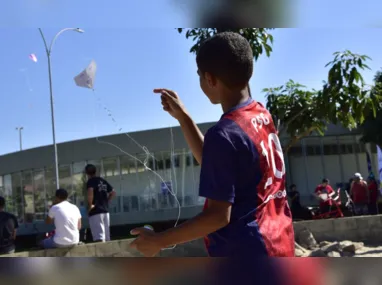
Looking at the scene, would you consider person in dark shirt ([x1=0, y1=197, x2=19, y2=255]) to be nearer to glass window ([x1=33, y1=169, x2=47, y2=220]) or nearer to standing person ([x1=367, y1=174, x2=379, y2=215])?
standing person ([x1=367, y1=174, x2=379, y2=215])

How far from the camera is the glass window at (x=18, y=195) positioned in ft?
93.7

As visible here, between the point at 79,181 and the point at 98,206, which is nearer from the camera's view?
the point at 98,206

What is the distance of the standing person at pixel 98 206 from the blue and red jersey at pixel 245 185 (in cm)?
709

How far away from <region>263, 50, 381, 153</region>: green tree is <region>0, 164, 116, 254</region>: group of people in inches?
141

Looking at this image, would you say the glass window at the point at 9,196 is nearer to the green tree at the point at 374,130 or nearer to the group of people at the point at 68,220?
the green tree at the point at 374,130

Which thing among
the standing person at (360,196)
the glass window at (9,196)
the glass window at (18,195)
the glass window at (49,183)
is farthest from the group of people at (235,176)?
the glass window at (9,196)

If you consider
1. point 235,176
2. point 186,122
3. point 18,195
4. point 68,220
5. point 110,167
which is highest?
point 110,167

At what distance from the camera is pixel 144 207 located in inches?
954

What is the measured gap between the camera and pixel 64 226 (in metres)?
7.68

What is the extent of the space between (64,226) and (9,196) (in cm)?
2395

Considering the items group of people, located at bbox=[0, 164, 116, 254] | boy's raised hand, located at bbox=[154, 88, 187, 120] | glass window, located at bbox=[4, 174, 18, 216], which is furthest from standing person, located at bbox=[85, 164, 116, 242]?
glass window, located at bbox=[4, 174, 18, 216]

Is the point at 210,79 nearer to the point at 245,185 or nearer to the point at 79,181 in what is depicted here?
the point at 245,185

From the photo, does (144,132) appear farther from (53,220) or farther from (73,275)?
(73,275)

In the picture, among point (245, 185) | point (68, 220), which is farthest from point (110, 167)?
point (245, 185)
